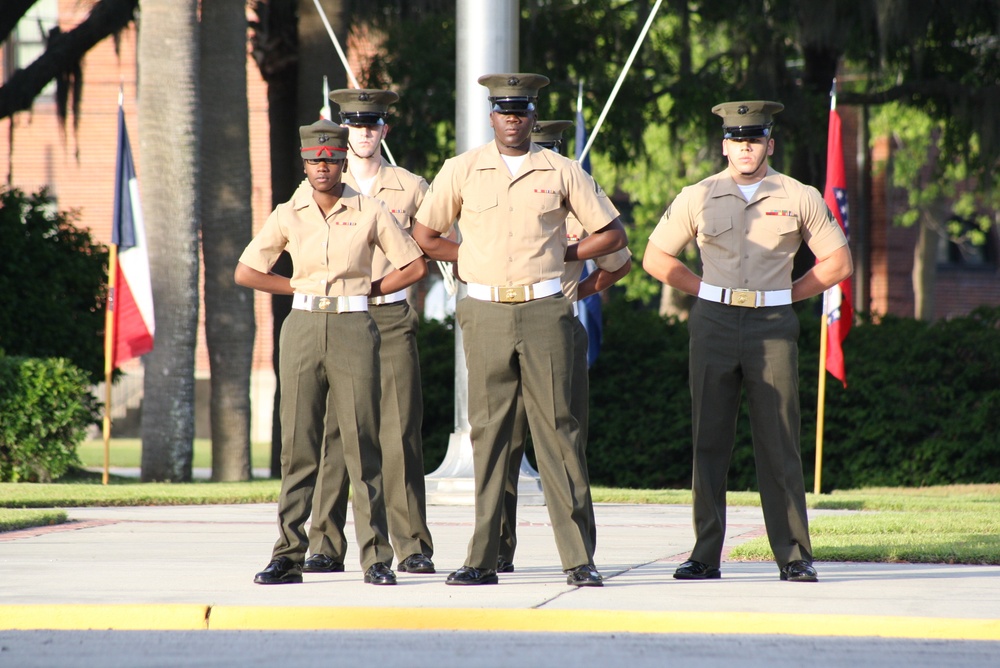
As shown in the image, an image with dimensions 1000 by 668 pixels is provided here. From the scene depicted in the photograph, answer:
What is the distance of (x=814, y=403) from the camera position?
17484 mm

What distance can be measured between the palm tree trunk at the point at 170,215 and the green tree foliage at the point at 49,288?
→ 169 cm

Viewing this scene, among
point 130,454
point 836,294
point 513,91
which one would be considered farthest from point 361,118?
point 130,454

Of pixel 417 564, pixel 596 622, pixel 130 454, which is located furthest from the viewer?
pixel 130 454

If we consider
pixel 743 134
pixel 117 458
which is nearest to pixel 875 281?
pixel 117 458

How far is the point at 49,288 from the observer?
17.1m

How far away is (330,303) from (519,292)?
920 millimetres

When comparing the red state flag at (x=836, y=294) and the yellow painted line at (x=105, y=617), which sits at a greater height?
the red state flag at (x=836, y=294)

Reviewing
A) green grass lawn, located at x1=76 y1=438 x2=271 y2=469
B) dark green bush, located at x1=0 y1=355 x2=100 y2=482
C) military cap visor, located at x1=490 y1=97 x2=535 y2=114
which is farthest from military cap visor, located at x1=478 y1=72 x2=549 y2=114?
green grass lawn, located at x1=76 y1=438 x2=271 y2=469

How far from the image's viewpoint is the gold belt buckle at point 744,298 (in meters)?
7.41

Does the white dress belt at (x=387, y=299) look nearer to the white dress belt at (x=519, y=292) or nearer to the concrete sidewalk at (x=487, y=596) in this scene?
the white dress belt at (x=519, y=292)

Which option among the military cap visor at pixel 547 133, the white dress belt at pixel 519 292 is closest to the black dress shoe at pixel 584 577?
the white dress belt at pixel 519 292

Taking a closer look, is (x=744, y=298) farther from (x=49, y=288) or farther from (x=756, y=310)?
(x=49, y=288)

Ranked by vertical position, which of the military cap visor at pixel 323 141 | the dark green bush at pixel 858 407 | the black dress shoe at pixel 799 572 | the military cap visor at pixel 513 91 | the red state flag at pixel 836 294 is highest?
the military cap visor at pixel 513 91

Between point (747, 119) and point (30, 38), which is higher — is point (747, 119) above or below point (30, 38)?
below
